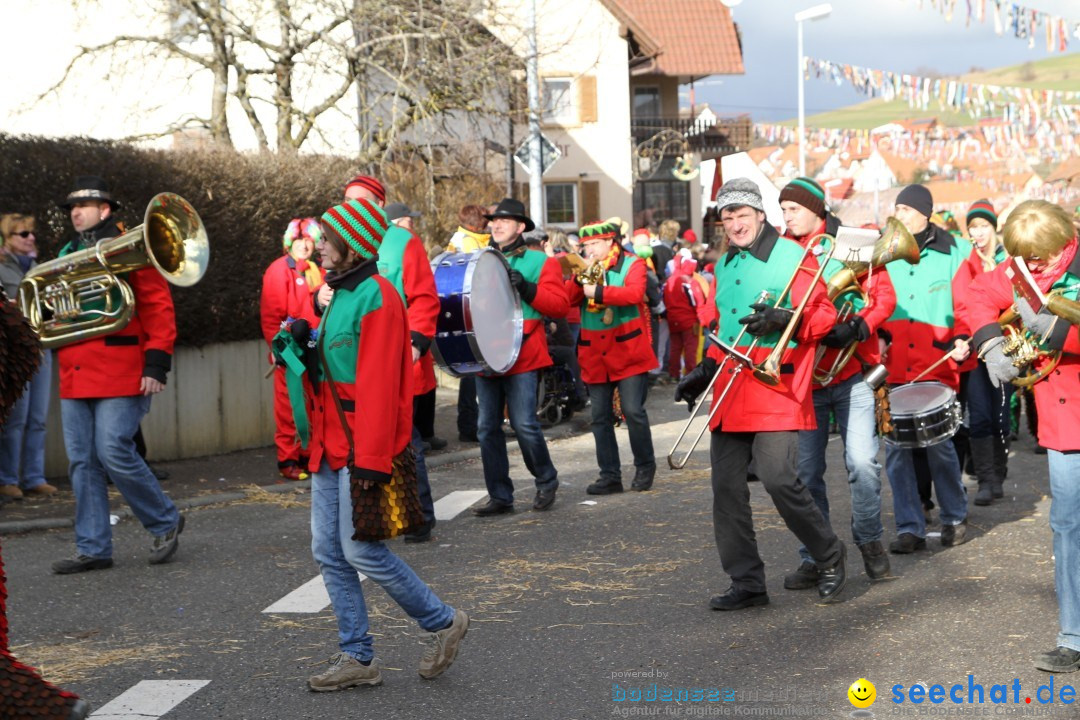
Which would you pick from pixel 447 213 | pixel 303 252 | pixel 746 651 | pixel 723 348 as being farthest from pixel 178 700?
pixel 447 213

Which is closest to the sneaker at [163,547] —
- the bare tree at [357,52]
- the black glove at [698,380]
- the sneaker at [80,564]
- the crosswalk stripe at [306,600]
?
the sneaker at [80,564]

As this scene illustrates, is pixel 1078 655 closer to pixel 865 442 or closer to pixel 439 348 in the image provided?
pixel 865 442

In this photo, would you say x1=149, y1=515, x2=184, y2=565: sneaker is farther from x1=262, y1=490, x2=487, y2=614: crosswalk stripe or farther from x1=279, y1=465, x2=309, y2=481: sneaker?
x1=279, y1=465, x2=309, y2=481: sneaker

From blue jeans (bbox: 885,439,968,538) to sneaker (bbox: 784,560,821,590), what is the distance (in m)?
1.05

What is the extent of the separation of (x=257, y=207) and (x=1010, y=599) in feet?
25.8

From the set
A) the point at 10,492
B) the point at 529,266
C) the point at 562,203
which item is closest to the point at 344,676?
the point at 529,266

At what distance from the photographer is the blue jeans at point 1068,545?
5.38 metres

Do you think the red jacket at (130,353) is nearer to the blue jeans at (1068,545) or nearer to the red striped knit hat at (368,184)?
the red striped knit hat at (368,184)

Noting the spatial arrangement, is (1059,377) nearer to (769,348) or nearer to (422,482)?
(769,348)

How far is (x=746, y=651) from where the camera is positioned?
19.0ft

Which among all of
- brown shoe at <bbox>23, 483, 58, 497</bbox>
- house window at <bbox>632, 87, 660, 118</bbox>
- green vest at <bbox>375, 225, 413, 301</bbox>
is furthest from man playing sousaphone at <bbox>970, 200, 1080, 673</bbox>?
house window at <bbox>632, 87, 660, 118</bbox>

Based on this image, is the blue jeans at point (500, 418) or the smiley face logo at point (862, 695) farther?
the blue jeans at point (500, 418)

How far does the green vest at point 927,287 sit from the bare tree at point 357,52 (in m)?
10.4


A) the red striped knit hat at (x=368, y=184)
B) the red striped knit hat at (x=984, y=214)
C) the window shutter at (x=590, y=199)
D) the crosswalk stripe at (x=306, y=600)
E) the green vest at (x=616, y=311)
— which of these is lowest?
the crosswalk stripe at (x=306, y=600)
